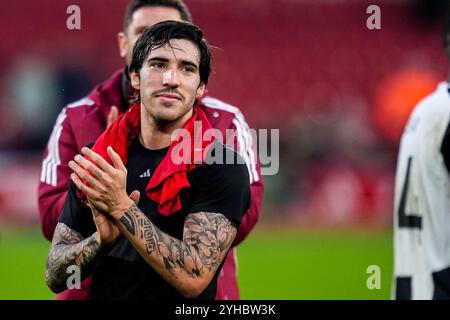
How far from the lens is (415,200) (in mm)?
4484

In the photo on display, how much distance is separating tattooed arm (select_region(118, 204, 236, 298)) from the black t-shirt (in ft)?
0.22

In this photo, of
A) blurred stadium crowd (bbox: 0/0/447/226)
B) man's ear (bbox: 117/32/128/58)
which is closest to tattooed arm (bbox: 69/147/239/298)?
man's ear (bbox: 117/32/128/58)

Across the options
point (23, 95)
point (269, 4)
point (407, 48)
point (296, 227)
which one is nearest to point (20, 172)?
point (23, 95)

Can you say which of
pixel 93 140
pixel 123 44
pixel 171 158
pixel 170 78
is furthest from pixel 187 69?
pixel 123 44

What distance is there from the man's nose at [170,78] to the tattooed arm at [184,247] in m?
0.46

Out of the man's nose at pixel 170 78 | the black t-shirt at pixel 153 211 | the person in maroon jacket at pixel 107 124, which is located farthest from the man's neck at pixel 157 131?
the person in maroon jacket at pixel 107 124

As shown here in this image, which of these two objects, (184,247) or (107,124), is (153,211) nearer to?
(184,247)

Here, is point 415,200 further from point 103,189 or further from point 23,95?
point 23,95

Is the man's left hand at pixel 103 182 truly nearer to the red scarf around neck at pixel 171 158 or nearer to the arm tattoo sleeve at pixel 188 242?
the arm tattoo sleeve at pixel 188 242

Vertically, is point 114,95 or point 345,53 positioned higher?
point 345,53

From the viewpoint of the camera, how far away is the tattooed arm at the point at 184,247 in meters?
2.90

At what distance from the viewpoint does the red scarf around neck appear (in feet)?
9.98
